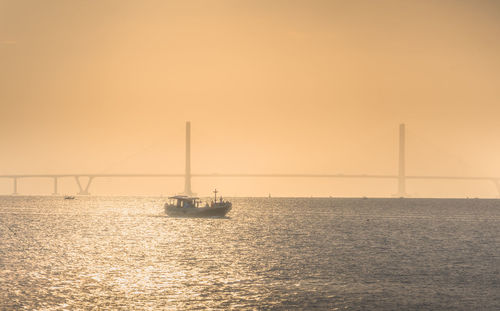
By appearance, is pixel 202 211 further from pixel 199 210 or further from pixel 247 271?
pixel 247 271

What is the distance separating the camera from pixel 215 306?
4278cm

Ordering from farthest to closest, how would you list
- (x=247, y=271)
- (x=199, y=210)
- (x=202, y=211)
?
1. (x=202, y=211)
2. (x=199, y=210)
3. (x=247, y=271)

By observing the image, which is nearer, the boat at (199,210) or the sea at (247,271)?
the sea at (247,271)

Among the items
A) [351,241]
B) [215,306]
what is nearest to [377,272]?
[215,306]

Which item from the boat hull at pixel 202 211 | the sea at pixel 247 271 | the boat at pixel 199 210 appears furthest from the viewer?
the boat at pixel 199 210

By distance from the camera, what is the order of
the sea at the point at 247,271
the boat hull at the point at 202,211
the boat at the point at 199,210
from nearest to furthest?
the sea at the point at 247,271, the boat hull at the point at 202,211, the boat at the point at 199,210

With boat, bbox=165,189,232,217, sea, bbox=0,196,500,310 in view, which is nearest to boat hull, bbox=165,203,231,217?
boat, bbox=165,189,232,217

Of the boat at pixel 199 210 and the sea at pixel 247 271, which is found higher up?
the boat at pixel 199 210

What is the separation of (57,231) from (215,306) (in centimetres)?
7372

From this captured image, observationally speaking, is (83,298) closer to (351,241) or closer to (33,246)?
(33,246)

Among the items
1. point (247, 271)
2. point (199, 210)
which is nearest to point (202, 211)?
point (199, 210)

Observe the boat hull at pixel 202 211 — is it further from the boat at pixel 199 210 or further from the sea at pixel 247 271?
the sea at pixel 247 271

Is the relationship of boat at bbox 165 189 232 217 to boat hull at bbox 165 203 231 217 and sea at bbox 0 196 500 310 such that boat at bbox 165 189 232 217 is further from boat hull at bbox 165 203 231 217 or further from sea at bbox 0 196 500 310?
sea at bbox 0 196 500 310

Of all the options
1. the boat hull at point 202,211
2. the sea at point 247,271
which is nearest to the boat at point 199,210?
the boat hull at point 202,211
